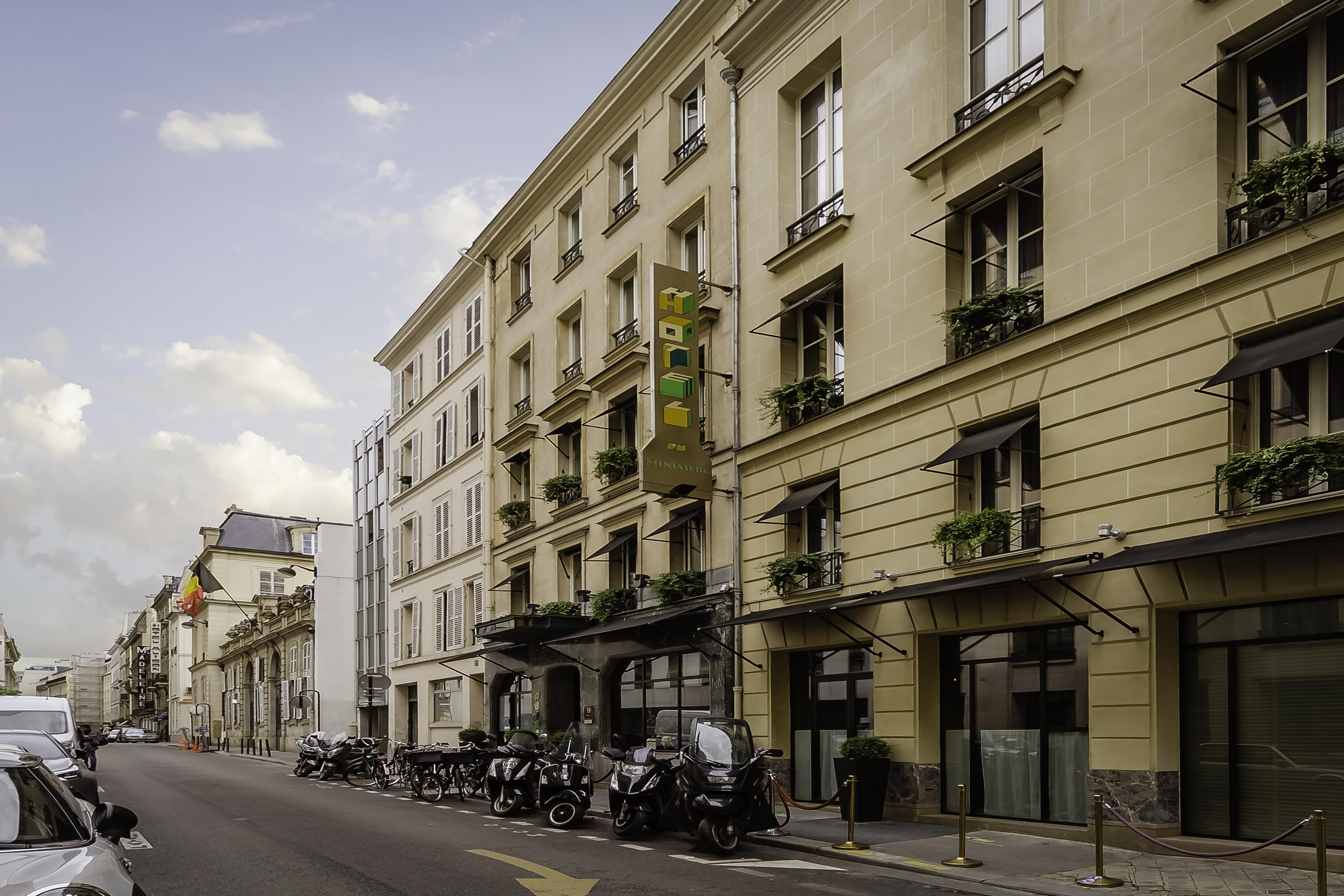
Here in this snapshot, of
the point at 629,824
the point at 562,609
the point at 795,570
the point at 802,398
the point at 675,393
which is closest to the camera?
the point at 629,824

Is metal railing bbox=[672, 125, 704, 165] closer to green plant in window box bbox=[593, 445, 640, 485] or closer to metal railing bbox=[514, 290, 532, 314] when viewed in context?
green plant in window box bbox=[593, 445, 640, 485]

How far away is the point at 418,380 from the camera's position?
145 feet

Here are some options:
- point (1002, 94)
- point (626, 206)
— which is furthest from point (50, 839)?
point (626, 206)

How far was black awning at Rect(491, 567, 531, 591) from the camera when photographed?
33438 millimetres

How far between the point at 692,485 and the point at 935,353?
654cm

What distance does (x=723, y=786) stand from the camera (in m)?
14.6

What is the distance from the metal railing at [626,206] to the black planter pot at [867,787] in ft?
49.4

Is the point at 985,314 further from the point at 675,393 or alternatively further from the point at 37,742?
the point at 37,742

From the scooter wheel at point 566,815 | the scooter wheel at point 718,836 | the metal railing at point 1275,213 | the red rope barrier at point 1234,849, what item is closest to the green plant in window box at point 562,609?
the scooter wheel at point 566,815

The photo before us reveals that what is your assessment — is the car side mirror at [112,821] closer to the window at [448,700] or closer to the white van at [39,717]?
the white van at [39,717]

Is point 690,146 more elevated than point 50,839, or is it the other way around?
point 690,146

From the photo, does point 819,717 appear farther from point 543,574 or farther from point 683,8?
point 683,8

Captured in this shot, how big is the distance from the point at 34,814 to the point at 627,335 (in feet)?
74.0

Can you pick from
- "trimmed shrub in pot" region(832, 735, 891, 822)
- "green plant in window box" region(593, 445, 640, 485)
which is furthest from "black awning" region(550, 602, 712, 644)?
"trimmed shrub in pot" region(832, 735, 891, 822)
